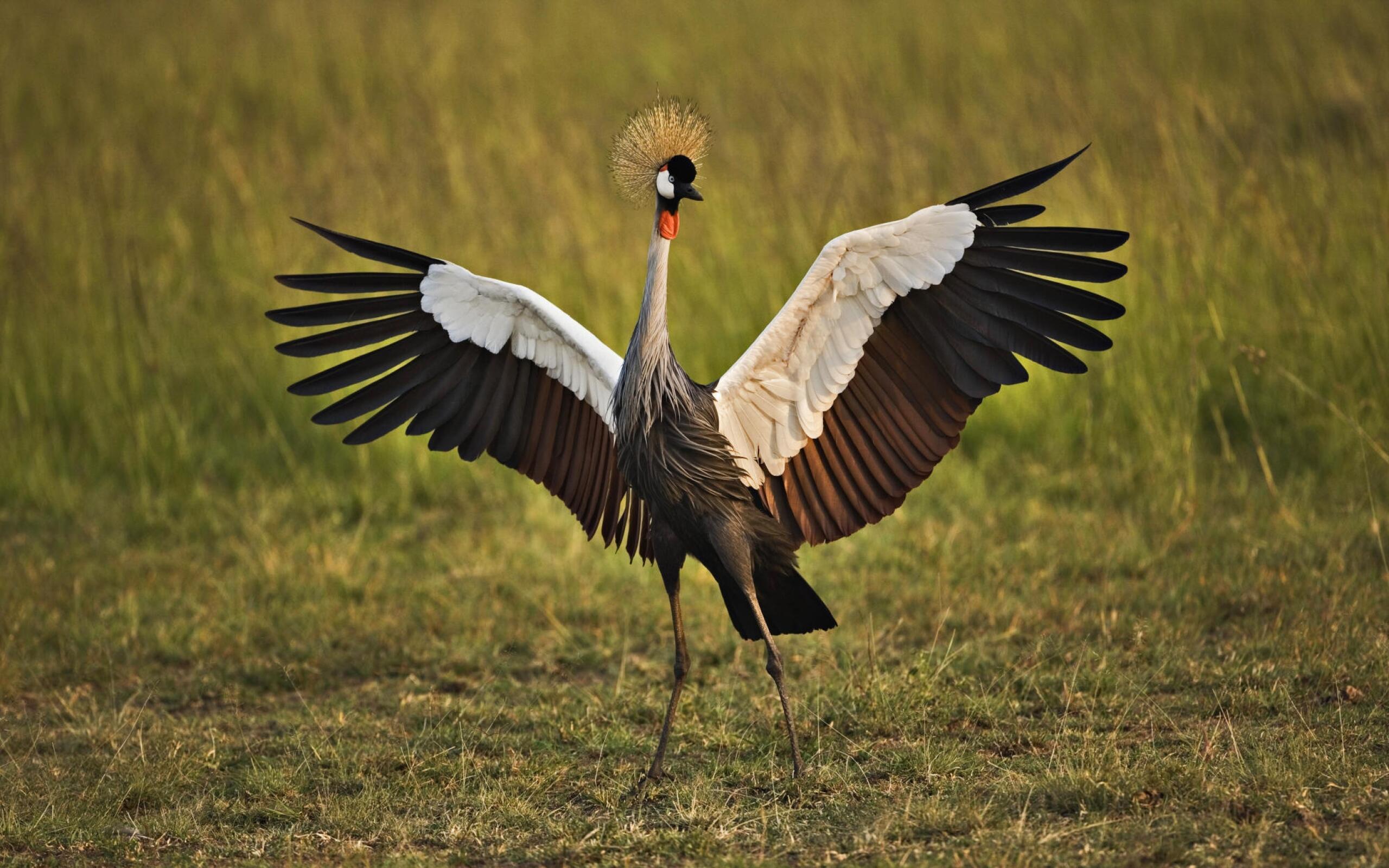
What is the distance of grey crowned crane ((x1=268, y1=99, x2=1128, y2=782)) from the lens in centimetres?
407

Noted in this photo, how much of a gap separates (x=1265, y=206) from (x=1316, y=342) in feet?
2.94

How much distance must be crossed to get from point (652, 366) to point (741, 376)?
10.6 inches

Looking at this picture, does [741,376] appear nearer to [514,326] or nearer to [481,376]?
[514,326]

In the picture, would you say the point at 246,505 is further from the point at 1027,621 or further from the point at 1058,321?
the point at 1058,321

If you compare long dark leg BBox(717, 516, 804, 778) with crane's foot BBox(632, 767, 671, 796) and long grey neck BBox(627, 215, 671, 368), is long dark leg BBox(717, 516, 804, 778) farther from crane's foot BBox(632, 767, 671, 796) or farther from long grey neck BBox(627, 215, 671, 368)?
long grey neck BBox(627, 215, 671, 368)

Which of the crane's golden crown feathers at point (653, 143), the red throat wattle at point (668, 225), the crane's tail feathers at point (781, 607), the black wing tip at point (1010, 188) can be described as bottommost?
the crane's tail feathers at point (781, 607)

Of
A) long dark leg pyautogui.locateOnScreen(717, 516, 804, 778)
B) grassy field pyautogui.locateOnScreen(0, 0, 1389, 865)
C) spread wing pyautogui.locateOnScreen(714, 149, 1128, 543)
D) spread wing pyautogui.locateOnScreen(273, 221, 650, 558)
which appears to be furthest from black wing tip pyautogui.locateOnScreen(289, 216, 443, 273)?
grassy field pyautogui.locateOnScreen(0, 0, 1389, 865)

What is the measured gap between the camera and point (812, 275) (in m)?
4.07

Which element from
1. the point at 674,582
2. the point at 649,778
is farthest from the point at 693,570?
the point at 649,778

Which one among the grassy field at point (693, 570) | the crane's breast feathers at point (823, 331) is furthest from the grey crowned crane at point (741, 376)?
the grassy field at point (693, 570)

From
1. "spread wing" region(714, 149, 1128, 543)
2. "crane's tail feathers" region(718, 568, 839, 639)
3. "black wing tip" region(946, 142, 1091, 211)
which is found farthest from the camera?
"crane's tail feathers" region(718, 568, 839, 639)

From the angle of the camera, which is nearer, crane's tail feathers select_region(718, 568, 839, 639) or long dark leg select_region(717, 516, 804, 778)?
long dark leg select_region(717, 516, 804, 778)

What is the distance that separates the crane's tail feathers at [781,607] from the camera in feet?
14.3

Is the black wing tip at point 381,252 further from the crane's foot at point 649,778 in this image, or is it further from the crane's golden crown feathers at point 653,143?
the crane's foot at point 649,778
